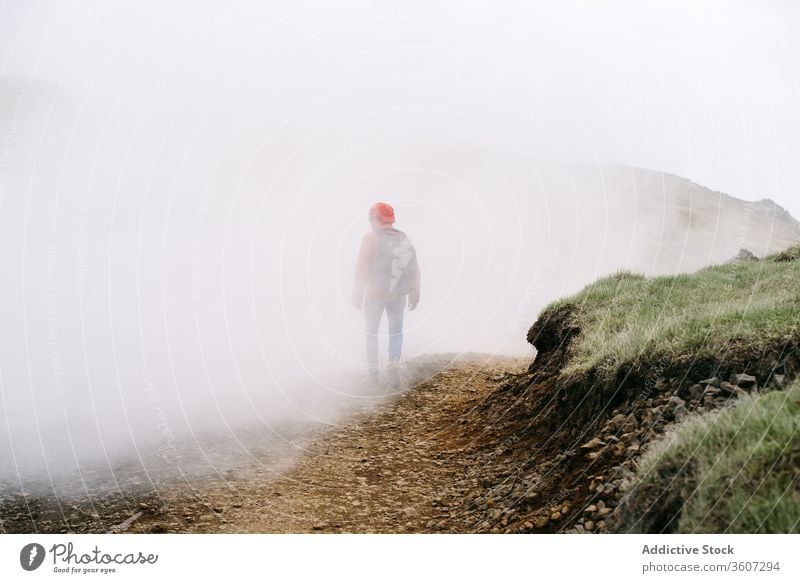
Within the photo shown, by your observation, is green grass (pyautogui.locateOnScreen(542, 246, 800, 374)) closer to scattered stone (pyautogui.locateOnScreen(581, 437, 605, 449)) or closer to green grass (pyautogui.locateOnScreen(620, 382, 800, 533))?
scattered stone (pyautogui.locateOnScreen(581, 437, 605, 449))

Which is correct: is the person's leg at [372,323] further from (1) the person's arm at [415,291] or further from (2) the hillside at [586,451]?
(2) the hillside at [586,451]

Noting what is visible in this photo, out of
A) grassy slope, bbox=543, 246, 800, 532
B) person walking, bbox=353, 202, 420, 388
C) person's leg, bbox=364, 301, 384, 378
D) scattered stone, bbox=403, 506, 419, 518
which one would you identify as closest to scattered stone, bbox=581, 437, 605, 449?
grassy slope, bbox=543, 246, 800, 532

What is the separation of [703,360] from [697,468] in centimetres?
203

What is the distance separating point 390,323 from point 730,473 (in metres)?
10.5

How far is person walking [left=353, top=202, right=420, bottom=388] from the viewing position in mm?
14352

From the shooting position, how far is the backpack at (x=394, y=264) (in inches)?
569

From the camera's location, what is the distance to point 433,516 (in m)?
7.66

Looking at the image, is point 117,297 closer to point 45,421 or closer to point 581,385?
point 45,421

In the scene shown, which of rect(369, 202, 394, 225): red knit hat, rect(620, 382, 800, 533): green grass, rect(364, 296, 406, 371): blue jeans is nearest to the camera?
rect(620, 382, 800, 533): green grass

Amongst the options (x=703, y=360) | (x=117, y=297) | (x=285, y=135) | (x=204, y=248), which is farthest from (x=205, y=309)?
(x=285, y=135)

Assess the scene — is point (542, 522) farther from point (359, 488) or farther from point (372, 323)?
point (372, 323)

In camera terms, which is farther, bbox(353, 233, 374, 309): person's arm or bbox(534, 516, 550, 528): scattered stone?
bbox(353, 233, 374, 309): person's arm

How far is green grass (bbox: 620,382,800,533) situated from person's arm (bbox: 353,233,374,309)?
31.4ft

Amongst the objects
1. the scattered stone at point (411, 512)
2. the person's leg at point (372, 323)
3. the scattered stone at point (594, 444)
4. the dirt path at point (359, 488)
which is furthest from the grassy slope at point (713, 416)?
the person's leg at point (372, 323)
